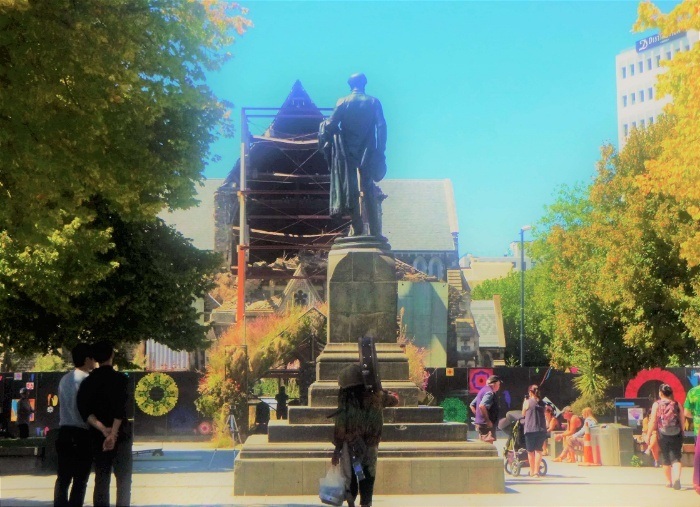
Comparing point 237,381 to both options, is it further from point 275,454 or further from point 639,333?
point 275,454

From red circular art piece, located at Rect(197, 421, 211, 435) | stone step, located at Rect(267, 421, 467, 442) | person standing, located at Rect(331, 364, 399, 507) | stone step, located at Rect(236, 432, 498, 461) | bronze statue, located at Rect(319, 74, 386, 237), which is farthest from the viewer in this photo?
red circular art piece, located at Rect(197, 421, 211, 435)

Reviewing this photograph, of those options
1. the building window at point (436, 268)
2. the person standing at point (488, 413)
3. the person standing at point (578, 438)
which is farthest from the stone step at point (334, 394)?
the building window at point (436, 268)

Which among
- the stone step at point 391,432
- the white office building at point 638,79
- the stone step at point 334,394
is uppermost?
the white office building at point 638,79

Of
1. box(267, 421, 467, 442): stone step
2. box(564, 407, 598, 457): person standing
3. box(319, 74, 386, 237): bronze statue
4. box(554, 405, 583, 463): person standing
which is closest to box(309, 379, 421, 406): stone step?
box(267, 421, 467, 442): stone step

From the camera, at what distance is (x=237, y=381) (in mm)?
29484

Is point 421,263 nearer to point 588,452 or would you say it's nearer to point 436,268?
point 436,268

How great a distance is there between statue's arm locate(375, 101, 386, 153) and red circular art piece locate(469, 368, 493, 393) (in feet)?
69.6

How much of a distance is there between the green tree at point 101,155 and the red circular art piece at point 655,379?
14532 mm

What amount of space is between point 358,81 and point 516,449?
669 cm

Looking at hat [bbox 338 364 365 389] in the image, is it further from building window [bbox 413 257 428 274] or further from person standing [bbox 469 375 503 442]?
building window [bbox 413 257 428 274]

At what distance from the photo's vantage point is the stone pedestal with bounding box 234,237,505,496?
13156 millimetres

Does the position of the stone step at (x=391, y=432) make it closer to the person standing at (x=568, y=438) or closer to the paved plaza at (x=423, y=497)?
the paved plaza at (x=423, y=497)

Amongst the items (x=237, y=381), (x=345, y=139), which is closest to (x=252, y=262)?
(x=237, y=381)

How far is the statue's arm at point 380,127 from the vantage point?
15.8 meters
